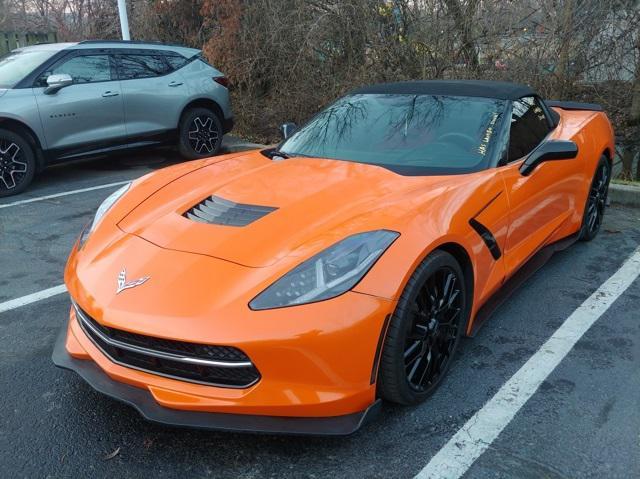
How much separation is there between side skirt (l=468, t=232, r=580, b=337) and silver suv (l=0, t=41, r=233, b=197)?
5374mm

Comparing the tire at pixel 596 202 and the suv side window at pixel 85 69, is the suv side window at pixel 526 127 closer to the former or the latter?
the tire at pixel 596 202

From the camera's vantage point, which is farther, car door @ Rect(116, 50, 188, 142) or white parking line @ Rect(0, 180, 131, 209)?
car door @ Rect(116, 50, 188, 142)

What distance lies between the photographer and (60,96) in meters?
6.76

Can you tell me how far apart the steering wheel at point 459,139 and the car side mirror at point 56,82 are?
4.92 m

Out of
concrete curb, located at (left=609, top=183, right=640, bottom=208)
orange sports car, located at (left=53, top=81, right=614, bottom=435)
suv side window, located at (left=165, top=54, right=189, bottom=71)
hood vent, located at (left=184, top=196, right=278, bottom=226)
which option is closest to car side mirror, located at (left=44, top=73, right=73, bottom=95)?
suv side window, located at (left=165, top=54, right=189, bottom=71)

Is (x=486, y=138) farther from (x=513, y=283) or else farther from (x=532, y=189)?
(x=513, y=283)

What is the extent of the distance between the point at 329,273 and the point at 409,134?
1.50 metres

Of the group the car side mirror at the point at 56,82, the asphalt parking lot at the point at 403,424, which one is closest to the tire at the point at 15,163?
the car side mirror at the point at 56,82

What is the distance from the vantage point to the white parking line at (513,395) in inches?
92.0

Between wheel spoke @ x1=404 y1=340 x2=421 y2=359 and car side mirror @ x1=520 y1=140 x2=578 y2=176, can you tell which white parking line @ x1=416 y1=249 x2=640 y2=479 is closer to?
wheel spoke @ x1=404 y1=340 x2=421 y2=359

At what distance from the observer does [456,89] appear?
386 centimetres

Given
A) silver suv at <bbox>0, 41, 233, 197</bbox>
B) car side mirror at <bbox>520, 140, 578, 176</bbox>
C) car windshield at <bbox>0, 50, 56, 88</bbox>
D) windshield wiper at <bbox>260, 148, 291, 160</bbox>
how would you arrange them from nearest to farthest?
car side mirror at <bbox>520, 140, 578, 176</bbox> < windshield wiper at <bbox>260, 148, 291, 160</bbox> < silver suv at <bbox>0, 41, 233, 197</bbox> < car windshield at <bbox>0, 50, 56, 88</bbox>

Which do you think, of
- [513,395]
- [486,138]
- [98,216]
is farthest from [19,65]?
[513,395]

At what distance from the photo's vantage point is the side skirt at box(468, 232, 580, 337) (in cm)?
308
